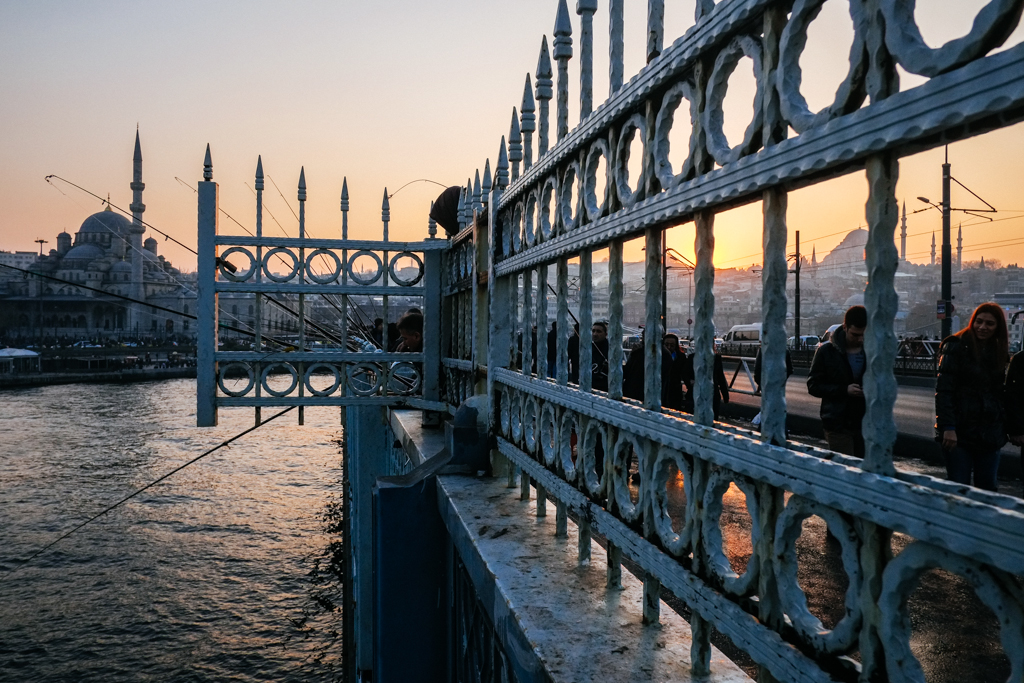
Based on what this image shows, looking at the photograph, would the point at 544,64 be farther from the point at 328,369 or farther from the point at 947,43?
the point at 328,369

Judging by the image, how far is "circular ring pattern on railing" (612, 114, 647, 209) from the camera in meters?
1.98

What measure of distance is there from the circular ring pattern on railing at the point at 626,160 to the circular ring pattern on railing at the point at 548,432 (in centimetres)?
88

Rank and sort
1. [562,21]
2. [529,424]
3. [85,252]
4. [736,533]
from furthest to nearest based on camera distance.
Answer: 1. [85,252]
2. [736,533]
3. [529,424]
4. [562,21]

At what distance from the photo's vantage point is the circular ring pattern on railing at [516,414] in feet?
10.3

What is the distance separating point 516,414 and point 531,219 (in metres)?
0.85

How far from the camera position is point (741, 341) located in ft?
130

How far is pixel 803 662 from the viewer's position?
130cm

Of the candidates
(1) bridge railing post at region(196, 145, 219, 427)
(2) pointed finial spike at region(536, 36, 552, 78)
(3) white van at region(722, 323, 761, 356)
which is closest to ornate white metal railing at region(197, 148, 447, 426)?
(1) bridge railing post at region(196, 145, 219, 427)

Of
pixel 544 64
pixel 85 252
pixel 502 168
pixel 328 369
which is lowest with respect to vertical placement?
pixel 328 369

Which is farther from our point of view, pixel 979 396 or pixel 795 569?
pixel 979 396

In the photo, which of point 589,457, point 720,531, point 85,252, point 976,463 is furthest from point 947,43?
point 85,252

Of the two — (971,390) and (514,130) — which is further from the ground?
(514,130)

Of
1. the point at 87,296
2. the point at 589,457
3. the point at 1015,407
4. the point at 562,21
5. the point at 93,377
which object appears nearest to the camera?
the point at 589,457

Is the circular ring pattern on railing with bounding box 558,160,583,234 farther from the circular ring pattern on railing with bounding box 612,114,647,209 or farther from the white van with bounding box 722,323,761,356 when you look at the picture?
the white van with bounding box 722,323,761,356
